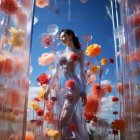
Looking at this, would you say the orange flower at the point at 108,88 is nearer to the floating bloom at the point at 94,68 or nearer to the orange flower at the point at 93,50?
the floating bloom at the point at 94,68

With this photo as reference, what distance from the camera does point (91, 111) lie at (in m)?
2.69

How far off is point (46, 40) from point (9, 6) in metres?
1.22

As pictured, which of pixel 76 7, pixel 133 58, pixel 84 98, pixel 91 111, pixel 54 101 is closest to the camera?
pixel 133 58

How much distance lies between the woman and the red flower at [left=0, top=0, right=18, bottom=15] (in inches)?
31.2

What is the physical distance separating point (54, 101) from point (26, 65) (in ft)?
2.66

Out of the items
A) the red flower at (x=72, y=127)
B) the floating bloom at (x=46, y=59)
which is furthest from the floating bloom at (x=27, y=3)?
the floating bloom at (x=46, y=59)

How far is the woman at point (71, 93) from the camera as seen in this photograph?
6.72 ft

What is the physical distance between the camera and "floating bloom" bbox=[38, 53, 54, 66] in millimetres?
2668

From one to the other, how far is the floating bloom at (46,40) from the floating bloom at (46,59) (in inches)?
4.0

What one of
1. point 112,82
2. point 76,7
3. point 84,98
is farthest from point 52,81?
point 76,7

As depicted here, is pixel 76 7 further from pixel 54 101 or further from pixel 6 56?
pixel 6 56

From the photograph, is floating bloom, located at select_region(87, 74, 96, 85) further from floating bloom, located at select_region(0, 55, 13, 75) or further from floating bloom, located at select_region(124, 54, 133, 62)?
floating bloom, located at select_region(0, 55, 13, 75)

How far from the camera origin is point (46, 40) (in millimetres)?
2729

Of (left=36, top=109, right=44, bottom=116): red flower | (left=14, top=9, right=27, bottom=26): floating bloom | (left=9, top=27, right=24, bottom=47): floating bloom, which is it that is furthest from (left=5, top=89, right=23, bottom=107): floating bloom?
(left=36, top=109, right=44, bottom=116): red flower
